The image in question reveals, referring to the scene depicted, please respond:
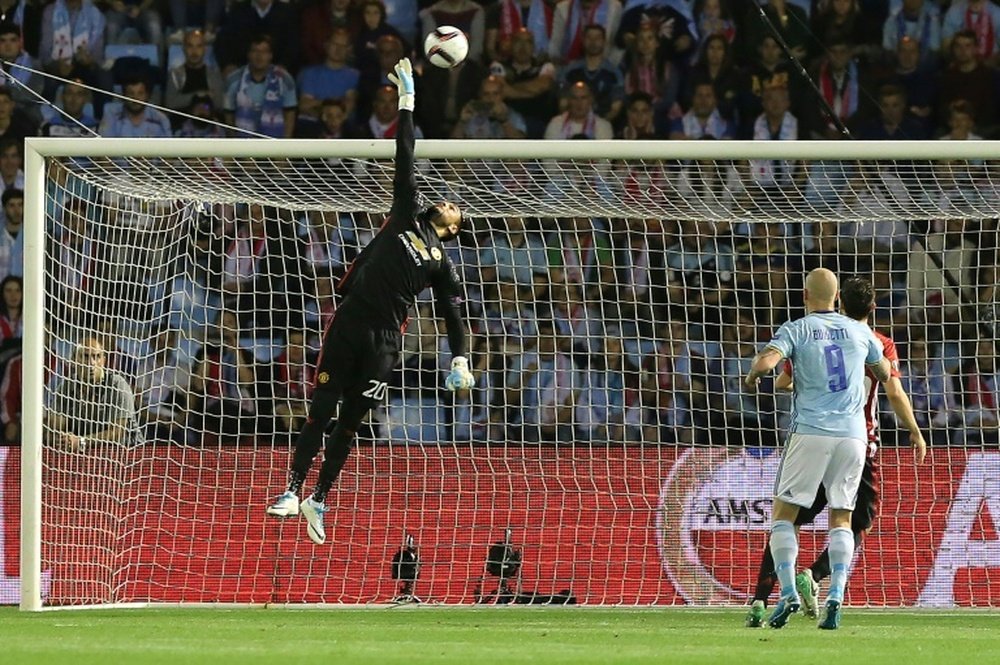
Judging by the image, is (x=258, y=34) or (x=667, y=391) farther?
(x=258, y=34)

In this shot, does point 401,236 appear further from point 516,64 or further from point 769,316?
point 516,64

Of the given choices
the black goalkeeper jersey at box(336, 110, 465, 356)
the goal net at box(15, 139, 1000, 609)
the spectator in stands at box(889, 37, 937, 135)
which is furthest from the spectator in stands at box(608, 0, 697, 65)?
the black goalkeeper jersey at box(336, 110, 465, 356)

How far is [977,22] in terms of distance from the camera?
629 inches

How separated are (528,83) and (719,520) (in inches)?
212

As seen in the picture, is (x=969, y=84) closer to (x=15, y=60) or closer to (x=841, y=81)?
(x=841, y=81)

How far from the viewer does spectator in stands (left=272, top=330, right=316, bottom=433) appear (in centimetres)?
1296

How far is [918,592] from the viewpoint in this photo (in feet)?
39.7

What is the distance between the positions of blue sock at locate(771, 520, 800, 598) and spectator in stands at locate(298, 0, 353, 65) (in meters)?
8.75

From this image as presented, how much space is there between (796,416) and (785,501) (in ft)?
1.47

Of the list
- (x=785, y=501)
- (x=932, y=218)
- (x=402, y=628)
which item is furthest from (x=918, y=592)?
(x=402, y=628)

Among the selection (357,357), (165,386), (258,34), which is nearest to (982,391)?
(357,357)

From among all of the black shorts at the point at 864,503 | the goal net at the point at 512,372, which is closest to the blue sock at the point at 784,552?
the black shorts at the point at 864,503

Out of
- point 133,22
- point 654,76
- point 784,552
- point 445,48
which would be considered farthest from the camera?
point 133,22

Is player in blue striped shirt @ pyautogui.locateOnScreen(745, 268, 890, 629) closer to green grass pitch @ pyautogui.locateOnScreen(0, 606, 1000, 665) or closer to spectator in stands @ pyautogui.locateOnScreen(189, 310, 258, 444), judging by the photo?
green grass pitch @ pyautogui.locateOnScreen(0, 606, 1000, 665)
